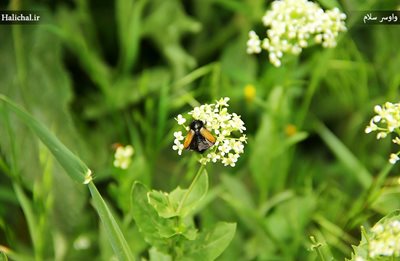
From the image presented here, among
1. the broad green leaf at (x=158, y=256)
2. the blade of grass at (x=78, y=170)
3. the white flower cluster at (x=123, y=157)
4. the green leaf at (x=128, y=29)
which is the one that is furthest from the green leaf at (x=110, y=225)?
the green leaf at (x=128, y=29)

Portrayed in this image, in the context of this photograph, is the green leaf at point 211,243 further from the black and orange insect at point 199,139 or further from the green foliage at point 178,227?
the black and orange insect at point 199,139

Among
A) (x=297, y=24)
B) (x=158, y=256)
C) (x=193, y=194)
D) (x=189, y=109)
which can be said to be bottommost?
(x=158, y=256)

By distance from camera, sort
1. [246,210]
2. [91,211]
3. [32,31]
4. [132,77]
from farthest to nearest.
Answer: [132,77], [32,31], [91,211], [246,210]

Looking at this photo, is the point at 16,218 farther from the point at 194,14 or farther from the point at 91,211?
the point at 194,14

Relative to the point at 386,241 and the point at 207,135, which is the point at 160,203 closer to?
the point at 207,135

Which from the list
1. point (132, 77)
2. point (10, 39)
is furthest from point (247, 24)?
point (10, 39)

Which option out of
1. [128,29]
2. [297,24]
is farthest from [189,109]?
[297,24]
